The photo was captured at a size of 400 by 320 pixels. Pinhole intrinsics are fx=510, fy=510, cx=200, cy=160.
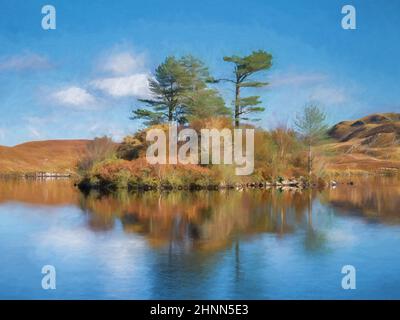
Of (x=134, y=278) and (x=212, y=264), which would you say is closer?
(x=134, y=278)

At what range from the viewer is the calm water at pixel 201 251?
19.9 feet

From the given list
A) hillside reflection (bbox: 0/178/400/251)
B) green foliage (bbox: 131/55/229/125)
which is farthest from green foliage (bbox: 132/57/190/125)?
hillside reflection (bbox: 0/178/400/251)

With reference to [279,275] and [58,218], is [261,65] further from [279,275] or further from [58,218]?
[279,275]

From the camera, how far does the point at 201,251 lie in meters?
8.02

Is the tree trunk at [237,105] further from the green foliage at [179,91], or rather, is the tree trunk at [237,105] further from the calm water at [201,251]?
the calm water at [201,251]

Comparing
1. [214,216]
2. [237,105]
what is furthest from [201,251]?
[237,105]

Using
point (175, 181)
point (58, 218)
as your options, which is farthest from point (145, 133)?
point (58, 218)

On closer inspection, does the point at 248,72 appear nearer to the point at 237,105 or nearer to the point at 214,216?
the point at 237,105

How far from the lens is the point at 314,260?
7637mm

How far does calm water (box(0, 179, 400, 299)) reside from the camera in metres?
6.07

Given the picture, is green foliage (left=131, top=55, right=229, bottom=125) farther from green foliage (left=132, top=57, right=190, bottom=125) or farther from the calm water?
the calm water

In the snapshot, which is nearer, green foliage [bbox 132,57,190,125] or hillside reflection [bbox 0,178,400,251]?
hillside reflection [bbox 0,178,400,251]

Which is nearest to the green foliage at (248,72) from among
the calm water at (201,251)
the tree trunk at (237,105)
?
the tree trunk at (237,105)
